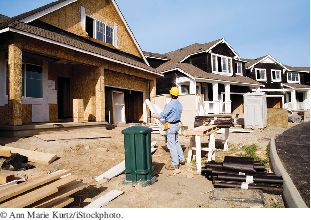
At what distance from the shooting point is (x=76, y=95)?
14156mm

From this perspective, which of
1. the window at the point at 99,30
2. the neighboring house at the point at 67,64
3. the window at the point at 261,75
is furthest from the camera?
the window at the point at 261,75

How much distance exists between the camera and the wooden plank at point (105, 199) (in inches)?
172

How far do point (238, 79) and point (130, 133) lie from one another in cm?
2637

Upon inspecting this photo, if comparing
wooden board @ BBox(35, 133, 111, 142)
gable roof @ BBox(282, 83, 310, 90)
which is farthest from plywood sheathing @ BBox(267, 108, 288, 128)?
gable roof @ BBox(282, 83, 310, 90)

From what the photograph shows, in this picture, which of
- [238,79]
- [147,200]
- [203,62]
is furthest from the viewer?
[238,79]

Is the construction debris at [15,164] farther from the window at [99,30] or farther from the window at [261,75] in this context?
the window at [261,75]

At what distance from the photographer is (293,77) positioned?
42.2 metres

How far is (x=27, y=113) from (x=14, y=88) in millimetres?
2255

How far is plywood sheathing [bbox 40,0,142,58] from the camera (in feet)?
39.4

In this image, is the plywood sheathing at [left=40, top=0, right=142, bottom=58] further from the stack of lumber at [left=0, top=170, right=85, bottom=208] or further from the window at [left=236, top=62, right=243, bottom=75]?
the window at [left=236, top=62, right=243, bottom=75]

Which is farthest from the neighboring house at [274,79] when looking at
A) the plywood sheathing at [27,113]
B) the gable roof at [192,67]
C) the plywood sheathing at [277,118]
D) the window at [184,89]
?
the plywood sheathing at [27,113]

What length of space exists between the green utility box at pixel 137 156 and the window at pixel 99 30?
407 inches
